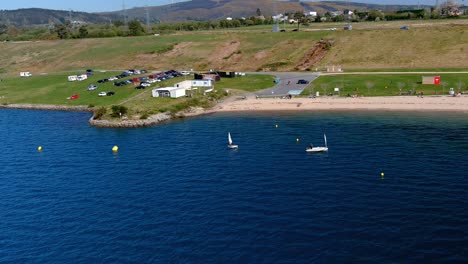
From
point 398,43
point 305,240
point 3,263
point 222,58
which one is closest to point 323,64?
point 398,43

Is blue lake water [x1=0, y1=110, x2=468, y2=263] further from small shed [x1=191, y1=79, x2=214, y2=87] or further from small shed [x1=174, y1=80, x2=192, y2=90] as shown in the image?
small shed [x1=191, y1=79, x2=214, y2=87]

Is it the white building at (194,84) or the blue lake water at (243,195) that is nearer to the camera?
the blue lake water at (243,195)

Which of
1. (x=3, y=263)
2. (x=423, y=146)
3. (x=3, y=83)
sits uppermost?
→ (x=3, y=83)

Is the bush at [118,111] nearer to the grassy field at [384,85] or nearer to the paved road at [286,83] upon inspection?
the paved road at [286,83]

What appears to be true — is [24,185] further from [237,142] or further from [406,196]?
[406,196]

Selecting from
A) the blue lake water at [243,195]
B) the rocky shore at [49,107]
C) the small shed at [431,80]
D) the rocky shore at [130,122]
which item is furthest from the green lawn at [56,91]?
the small shed at [431,80]

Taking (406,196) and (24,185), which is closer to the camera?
(406,196)
